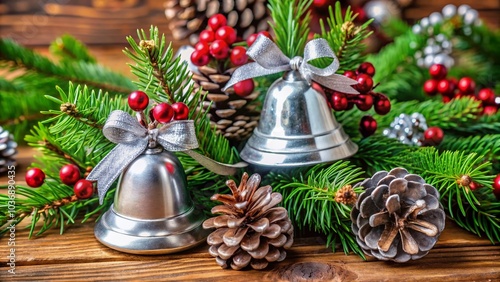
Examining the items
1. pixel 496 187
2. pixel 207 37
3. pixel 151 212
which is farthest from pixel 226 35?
pixel 496 187

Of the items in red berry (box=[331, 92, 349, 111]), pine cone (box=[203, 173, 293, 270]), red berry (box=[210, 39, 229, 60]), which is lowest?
pine cone (box=[203, 173, 293, 270])

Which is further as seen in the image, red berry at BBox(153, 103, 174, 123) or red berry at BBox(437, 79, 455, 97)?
red berry at BBox(437, 79, 455, 97)

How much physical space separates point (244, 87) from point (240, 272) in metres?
0.27

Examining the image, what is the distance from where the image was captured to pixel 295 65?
745 millimetres

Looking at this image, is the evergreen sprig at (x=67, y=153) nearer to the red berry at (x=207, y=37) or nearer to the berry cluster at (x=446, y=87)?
the red berry at (x=207, y=37)

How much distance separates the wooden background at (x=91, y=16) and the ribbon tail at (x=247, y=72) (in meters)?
0.97

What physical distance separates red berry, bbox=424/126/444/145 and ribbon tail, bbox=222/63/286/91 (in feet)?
0.93

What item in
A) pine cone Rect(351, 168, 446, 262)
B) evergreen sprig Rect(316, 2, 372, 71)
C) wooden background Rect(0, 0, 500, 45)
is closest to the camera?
pine cone Rect(351, 168, 446, 262)

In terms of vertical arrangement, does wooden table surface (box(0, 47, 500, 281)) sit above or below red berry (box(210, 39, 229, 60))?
below

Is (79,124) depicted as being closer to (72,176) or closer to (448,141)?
(72,176)

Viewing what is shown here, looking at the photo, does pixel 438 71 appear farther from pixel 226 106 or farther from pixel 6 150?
pixel 6 150

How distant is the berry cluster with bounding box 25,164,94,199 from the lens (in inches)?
Result: 30.3

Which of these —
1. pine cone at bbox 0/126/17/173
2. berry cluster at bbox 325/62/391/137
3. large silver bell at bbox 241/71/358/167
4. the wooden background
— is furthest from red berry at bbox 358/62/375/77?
the wooden background

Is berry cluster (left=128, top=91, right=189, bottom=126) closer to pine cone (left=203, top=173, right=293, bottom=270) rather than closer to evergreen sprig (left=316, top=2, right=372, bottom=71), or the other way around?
pine cone (left=203, top=173, right=293, bottom=270)
